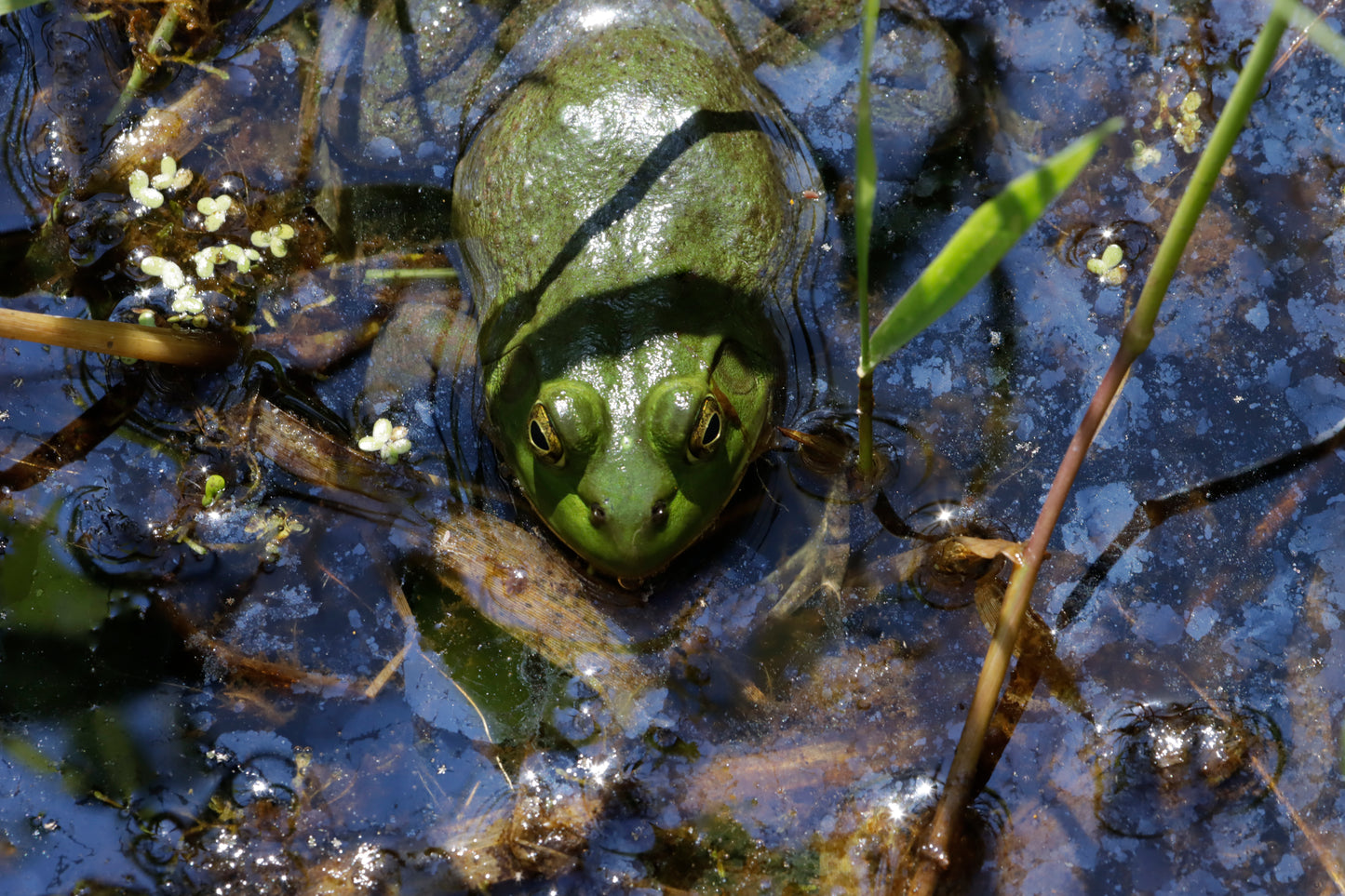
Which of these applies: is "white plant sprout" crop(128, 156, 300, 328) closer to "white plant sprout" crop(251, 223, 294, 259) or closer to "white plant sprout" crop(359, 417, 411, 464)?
"white plant sprout" crop(251, 223, 294, 259)

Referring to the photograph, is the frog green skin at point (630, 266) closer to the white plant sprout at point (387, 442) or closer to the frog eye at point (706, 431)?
the frog eye at point (706, 431)

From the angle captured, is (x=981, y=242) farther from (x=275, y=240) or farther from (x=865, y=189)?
(x=275, y=240)

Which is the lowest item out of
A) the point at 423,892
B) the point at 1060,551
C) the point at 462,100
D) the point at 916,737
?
the point at 423,892

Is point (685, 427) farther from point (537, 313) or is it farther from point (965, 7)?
point (965, 7)

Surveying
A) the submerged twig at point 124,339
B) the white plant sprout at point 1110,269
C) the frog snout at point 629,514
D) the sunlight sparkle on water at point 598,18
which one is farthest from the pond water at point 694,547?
the frog snout at point 629,514

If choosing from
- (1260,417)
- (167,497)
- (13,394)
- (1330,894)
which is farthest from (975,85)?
(13,394)
